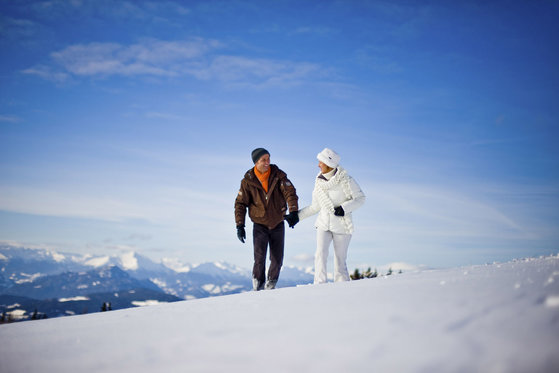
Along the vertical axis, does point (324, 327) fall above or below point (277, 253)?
below

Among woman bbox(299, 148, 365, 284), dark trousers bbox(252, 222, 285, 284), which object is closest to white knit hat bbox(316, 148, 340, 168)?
woman bbox(299, 148, 365, 284)

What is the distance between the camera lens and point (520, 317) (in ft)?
5.74

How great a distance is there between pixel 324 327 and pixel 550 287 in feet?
4.16

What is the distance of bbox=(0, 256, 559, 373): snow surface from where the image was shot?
61.2 inches

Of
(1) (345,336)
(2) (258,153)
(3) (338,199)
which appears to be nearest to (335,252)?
(3) (338,199)

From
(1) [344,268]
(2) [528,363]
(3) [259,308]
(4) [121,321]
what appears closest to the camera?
(2) [528,363]

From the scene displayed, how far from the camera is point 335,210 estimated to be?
20.4 ft

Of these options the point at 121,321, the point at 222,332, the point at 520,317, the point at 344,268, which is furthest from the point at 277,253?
the point at 520,317

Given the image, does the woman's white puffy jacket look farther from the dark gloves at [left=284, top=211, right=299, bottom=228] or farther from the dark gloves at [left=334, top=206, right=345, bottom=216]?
the dark gloves at [left=284, top=211, right=299, bottom=228]

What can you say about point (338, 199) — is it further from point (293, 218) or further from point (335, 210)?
point (293, 218)

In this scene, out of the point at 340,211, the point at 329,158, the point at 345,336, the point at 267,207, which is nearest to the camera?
the point at 345,336

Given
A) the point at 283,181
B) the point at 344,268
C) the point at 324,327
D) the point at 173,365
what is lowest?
the point at 173,365

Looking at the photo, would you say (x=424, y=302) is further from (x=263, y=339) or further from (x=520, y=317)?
(x=263, y=339)

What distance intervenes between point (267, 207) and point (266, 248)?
68 centimetres
